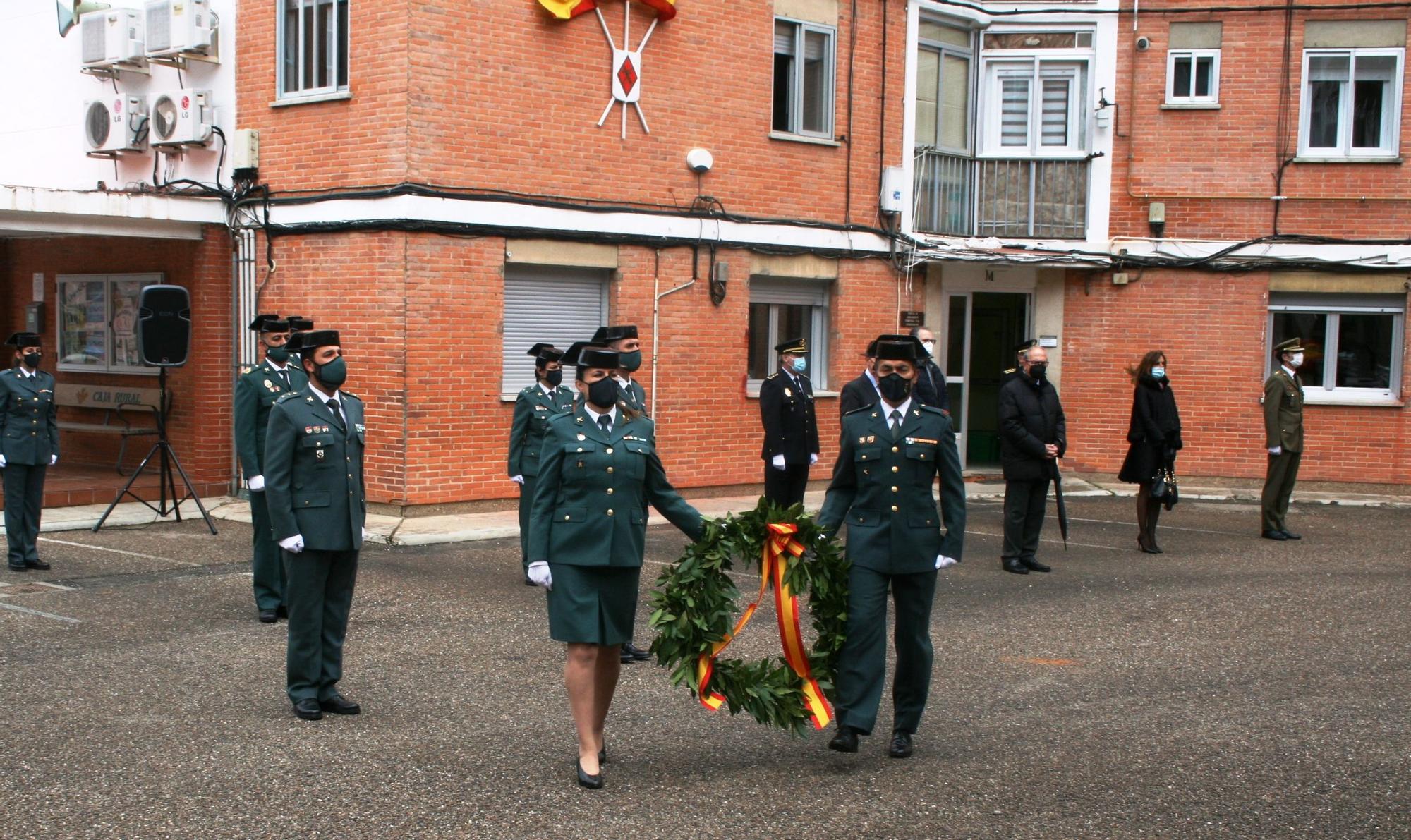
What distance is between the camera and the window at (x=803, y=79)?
17938 millimetres

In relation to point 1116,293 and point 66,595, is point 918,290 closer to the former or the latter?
point 1116,293

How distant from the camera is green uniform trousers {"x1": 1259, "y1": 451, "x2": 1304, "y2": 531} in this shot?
1451 cm

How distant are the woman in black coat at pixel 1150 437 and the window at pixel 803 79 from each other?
623 centimetres

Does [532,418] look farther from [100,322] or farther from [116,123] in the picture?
[100,322]

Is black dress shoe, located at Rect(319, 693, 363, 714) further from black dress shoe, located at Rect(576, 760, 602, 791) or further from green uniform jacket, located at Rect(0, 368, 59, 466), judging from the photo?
green uniform jacket, located at Rect(0, 368, 59, 466)

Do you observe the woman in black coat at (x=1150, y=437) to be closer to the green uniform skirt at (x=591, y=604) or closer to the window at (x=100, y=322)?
the green uniform skirt at (x=591, y=604)

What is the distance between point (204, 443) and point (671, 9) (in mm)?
7193

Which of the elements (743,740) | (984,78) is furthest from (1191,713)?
(984,78)

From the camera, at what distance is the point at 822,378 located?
18703mm

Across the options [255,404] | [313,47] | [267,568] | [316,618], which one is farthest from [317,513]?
[313,47]

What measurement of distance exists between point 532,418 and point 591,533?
458cm

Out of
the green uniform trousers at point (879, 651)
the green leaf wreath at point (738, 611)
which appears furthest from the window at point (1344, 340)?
the green leaf wreath at point (738, 611)

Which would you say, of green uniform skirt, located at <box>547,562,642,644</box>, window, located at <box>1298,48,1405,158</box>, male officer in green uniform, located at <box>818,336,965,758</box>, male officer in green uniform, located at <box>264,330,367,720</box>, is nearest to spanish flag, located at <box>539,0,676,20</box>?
male officer in green uniform, located at <box>264,330,367,720</box>

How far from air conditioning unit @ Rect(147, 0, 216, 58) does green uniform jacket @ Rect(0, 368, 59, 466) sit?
5.43 m
